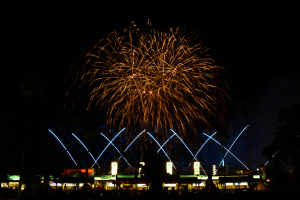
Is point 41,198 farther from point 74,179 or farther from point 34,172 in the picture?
point 34,172

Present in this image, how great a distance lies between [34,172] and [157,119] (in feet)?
82.8

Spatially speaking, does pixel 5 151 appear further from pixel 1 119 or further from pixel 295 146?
pixel 295 146

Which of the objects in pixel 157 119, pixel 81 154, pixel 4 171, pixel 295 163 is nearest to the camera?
pixel 157 119

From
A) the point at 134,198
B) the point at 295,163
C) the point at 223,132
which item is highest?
the point at 223,132

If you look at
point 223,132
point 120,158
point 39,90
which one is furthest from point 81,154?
point 39,90

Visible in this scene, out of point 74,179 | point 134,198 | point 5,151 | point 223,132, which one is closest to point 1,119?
point 5,151

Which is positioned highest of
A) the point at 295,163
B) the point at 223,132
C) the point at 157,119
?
the point at 223,132

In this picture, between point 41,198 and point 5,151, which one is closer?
point 41,198

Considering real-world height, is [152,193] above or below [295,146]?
below

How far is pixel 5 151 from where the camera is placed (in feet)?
151

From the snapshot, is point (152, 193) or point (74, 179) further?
point (74, 179)

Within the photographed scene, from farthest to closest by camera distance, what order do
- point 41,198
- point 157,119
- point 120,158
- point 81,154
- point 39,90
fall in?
point 120,158 → point 81,154 → point 39,90 → point 157,119 → point 41,198

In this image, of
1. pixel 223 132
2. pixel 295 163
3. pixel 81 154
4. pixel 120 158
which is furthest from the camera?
pixel 120 158

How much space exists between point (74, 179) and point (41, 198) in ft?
78.3
